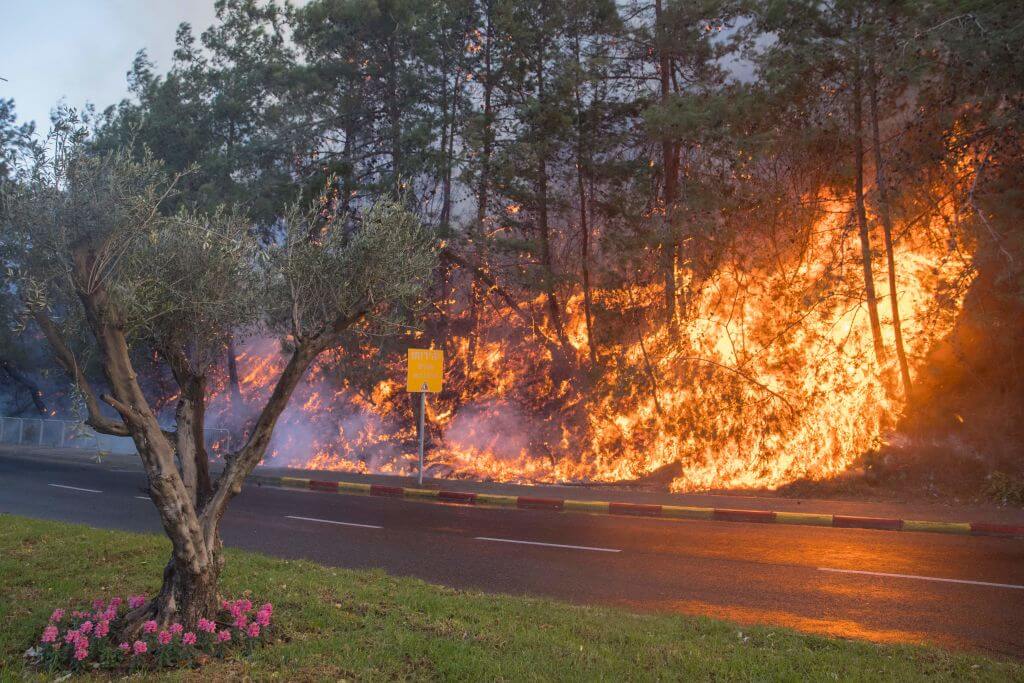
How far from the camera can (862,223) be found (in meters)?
17.1

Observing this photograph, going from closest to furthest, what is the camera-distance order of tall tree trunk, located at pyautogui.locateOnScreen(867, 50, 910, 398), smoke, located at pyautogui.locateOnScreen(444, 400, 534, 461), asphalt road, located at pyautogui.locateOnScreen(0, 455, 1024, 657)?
1. asphalt road, located at pyautogui.locateOnScreen(0, 455, 1024, 657)
2. tall tree trunk, located at pyautogui.locateOnScreen(867, 50, 910, 398)
3. smoke, located at pyautogui.locateOnScreen(444, 400, 534, 461)

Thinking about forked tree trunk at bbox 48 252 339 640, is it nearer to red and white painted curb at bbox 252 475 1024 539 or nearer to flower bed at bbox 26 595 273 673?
flower bed at bbox 26 595 273 673

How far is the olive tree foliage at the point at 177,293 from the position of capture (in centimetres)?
566

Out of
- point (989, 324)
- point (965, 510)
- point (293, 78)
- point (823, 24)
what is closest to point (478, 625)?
point (965, 510)

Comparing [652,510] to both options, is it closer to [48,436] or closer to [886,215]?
[886,215]

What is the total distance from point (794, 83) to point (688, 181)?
3882 millimetres

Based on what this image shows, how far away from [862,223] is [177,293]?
14810 millimetres

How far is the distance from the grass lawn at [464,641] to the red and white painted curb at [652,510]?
7.68 meters

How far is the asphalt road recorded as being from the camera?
24.0 feet

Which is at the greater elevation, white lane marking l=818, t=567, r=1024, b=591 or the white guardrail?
the white guardrail

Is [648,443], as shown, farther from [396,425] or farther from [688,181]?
[396,425]

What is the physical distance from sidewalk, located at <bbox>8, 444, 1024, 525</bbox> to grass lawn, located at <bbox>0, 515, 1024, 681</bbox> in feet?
27.3

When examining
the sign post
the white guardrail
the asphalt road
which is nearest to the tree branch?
the asphalt road

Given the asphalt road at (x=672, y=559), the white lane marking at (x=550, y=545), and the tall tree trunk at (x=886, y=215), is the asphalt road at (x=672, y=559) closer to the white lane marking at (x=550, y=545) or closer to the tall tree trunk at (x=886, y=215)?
the white lane marking at (x=550, y=545)
